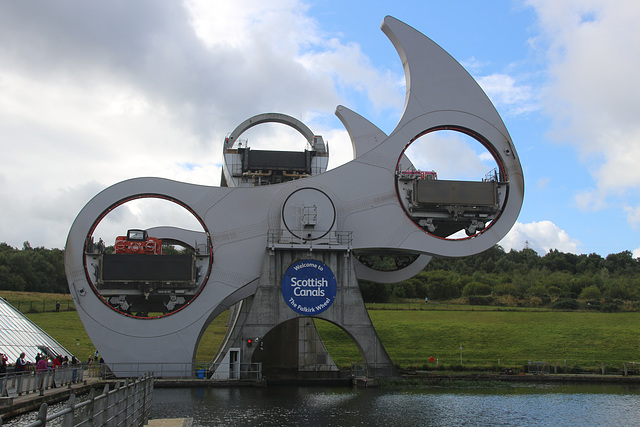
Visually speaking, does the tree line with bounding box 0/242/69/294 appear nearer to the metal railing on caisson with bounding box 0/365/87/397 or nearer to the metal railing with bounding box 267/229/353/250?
the metal railing on caisson with bounding box 0/365/87/397

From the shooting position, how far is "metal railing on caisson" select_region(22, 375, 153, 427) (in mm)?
7559

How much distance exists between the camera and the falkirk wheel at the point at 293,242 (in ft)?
97.2

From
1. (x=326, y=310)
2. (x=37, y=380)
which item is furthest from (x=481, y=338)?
(x=37, y=380)

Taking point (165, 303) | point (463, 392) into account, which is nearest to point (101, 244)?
point (165, 303)

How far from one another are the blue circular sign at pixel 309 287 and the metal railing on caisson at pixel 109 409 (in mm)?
13122

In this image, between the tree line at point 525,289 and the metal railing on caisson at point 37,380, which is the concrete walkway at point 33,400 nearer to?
the metal railing on caisson at point 37,380

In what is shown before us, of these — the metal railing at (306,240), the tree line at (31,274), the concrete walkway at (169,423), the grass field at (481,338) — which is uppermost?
the tree line at (31,274)

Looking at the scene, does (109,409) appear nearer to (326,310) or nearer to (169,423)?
(169,423)

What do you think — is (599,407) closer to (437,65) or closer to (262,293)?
(262,293)

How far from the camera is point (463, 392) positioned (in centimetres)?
2723

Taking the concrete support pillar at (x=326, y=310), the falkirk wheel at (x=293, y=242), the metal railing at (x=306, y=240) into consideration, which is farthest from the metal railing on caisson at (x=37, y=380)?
the metal railing at (x=306, y=240)

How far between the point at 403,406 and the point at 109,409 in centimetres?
1444

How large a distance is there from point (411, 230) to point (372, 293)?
34099 mm

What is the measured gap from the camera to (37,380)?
73.6ft
